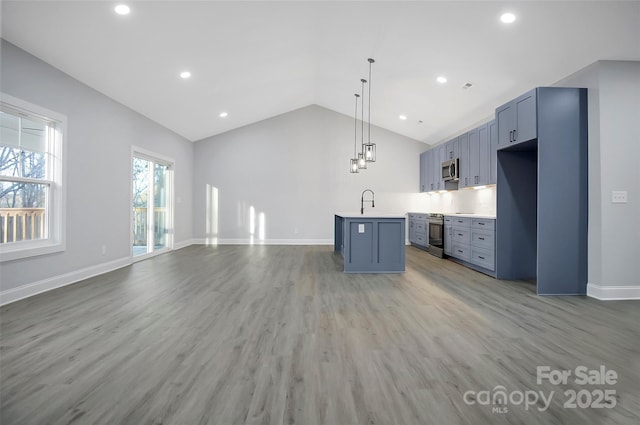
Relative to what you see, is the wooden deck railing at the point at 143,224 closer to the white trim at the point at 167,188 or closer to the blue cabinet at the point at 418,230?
the white trim at the point at 167,188

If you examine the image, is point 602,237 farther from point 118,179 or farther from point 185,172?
point 185,172

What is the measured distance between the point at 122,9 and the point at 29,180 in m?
2.22

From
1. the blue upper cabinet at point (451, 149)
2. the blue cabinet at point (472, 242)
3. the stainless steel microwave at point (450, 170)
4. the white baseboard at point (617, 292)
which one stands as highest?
the blue upper cabinet at point (451, 149)

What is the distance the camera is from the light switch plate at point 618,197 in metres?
3.48

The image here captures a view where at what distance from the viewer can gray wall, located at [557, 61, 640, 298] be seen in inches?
137

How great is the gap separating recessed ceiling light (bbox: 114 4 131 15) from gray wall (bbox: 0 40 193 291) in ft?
3.98

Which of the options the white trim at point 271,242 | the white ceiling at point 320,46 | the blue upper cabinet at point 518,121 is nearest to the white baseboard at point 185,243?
the white trim at point 271,242

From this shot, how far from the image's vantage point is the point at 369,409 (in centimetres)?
153

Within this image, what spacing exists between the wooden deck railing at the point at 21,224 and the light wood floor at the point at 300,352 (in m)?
0.75

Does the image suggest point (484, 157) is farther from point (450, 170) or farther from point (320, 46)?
point (320, 46)

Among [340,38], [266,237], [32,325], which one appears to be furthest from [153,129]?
[32,325]

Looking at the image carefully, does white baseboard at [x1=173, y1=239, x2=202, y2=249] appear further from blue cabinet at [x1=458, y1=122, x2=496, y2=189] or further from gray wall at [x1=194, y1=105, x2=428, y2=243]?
blue cabinet at [x1=458, y1=122, x2=496, y2=189]

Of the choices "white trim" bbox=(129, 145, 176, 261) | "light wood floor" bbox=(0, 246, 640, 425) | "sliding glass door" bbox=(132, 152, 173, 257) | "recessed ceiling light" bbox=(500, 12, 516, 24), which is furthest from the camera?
"sliding glass door" bbox=(132, 152, 173, 257)

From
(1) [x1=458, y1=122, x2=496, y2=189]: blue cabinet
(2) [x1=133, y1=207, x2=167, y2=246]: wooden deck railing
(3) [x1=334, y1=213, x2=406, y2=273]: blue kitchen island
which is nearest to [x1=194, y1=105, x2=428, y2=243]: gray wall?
(2) [x1=133, y1=207, x2=167, y2=246]: wooden deck railing
